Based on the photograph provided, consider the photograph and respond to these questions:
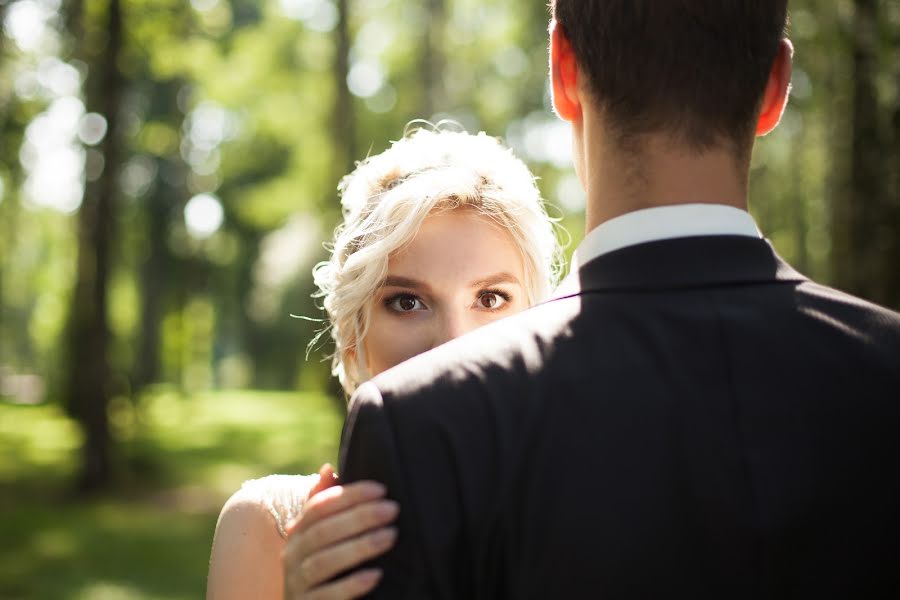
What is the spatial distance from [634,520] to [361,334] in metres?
1.75

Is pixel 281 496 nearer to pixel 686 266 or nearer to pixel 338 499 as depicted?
pixel 338 499

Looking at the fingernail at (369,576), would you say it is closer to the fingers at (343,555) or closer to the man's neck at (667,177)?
the fingers at (343,555)

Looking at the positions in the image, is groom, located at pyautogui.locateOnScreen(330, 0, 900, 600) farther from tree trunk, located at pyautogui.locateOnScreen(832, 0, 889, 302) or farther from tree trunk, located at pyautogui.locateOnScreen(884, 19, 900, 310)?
tree trunk, located at pyautogui.locateOnScreen(832, 0, 889, 302)

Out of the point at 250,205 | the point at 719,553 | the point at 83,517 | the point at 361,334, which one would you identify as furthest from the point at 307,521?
the point at 250,205

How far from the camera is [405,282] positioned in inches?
114

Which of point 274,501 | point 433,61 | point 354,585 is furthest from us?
point 433,61

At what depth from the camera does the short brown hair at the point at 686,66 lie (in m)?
1.59

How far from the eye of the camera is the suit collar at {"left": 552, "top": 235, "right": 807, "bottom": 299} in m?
1.58

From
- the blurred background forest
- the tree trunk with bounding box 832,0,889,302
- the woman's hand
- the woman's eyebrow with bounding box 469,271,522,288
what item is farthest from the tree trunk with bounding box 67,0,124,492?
the woman's hand

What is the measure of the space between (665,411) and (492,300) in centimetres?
155

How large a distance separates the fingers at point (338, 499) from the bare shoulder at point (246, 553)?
128cm

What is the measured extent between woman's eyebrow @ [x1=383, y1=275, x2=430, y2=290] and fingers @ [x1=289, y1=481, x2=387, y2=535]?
3.96ft

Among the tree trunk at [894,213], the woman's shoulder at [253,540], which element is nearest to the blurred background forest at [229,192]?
the tree trunk at [894,213]

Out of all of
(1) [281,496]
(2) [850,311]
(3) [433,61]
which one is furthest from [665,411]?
(3) [433,61]
